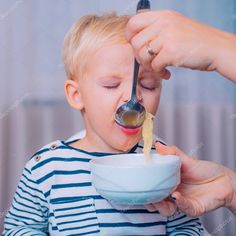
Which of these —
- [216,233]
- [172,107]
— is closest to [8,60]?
[172,107]

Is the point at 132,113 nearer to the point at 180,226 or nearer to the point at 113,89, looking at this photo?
the point at 113,89

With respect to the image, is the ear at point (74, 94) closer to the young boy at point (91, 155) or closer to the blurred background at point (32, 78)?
the young boy at point (91, 155)

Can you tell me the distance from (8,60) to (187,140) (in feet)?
2.97

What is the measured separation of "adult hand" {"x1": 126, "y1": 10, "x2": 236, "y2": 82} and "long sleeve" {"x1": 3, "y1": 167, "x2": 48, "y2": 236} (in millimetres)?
506

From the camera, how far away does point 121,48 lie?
1.03m

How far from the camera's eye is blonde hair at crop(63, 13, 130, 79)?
107 cm

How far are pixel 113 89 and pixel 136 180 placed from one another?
33 centimetres

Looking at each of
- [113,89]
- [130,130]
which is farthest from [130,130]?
[113,89]

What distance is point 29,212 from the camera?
42.9 inches

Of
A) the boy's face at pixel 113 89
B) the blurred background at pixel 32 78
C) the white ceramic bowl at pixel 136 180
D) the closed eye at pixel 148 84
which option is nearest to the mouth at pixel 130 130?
the boy's face at pixel 113 89

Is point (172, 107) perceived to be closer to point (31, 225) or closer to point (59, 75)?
point (59, 75)

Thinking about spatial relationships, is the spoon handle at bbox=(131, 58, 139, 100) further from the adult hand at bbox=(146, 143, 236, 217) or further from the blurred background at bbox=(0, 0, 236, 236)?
the blurred background at bbox=(0, 0, 236, 236)

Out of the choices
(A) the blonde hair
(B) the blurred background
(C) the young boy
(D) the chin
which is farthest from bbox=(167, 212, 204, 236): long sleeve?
(B) the blurred background

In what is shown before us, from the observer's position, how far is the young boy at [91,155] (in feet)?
3.37
